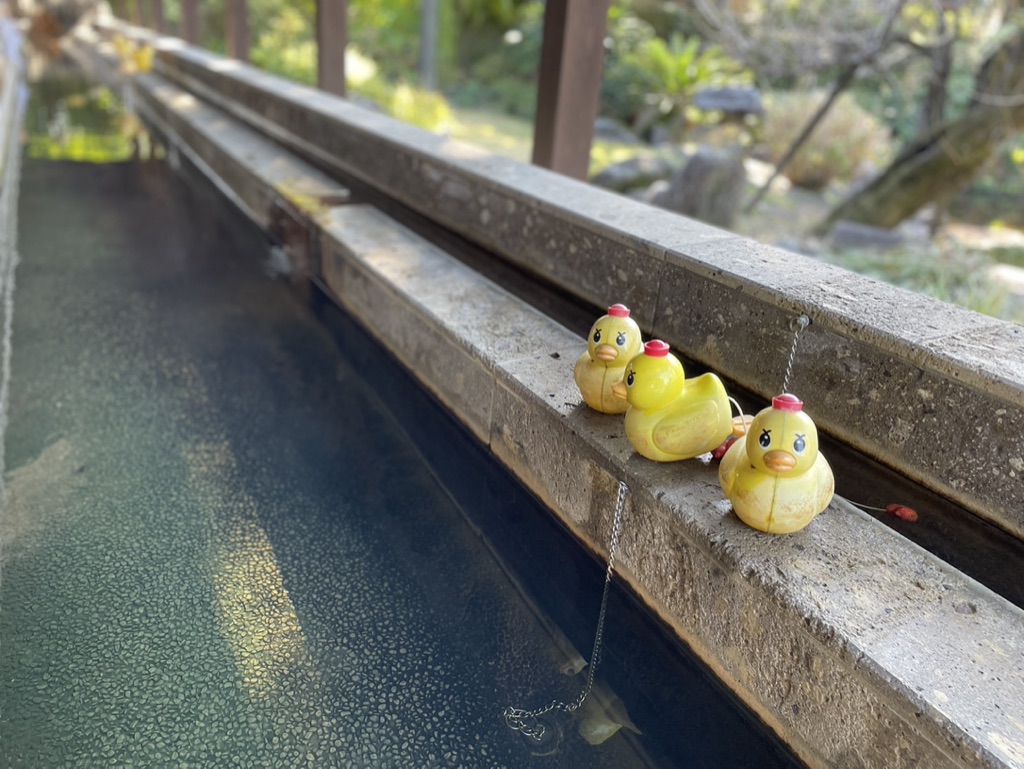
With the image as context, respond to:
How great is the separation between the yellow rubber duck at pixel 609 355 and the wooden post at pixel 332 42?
5.91 metres

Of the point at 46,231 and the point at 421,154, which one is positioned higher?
the point at 421,154

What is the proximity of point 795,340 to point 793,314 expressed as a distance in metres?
0.08

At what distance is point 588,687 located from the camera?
2088 millimetres

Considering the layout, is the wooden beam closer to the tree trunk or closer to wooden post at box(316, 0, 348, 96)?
wooden post at box(316, 0, 348, 96)

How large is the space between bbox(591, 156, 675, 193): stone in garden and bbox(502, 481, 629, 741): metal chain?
6.60 m

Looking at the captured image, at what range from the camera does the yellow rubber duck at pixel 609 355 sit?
87.1 inches

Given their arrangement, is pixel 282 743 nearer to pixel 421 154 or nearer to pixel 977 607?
pixel 977 607

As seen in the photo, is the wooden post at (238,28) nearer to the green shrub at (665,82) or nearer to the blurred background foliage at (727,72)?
the blurred background foliage at (727,72)

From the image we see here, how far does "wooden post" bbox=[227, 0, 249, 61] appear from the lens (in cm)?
1025

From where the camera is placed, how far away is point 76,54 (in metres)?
20.6

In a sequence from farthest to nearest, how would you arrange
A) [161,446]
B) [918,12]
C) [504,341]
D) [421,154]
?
1. [918,12]
2. [421,154]
3. [161,446]
4. [504,341]

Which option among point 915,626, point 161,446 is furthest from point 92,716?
point 915,626

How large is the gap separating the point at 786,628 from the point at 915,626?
0.25 meters

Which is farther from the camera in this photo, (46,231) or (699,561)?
(46,231)
